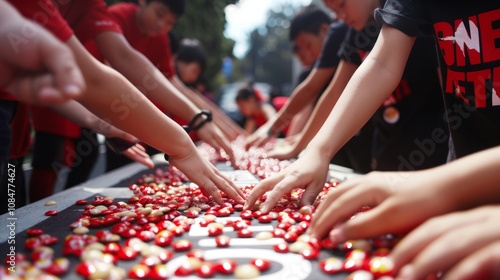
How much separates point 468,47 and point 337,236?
2.96 ft

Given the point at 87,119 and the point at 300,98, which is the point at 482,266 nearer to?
the point at 87,119

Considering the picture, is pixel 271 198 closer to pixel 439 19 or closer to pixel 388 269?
pixel 388 269

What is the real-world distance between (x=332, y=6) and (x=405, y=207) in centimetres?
185

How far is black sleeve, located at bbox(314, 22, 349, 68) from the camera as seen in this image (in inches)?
111

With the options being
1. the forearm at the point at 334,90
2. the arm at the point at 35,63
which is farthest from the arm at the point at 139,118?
the forearm at the point at 334,90

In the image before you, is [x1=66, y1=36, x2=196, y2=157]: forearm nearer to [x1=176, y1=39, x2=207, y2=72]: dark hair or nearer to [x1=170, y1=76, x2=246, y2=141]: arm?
[x1=170, y1=76, x2=246, y2=141]: arm

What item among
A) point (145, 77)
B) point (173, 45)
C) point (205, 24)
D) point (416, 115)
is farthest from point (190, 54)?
point (205, 24)

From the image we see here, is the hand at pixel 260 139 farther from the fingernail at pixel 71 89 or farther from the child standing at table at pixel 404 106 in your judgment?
the fingernail at pixel 71 89

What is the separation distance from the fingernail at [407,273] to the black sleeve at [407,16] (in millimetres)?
922

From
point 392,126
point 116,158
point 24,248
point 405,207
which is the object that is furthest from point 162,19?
point 405,207

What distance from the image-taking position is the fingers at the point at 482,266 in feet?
1.95

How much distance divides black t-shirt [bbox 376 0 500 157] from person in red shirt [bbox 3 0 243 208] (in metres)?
0.81

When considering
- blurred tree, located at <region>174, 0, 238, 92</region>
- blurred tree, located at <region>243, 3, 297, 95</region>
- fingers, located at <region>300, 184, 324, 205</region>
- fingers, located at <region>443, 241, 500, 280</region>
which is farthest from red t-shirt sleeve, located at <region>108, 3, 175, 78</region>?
blurred tree, located at <region>243, 3, 297, 95</region>

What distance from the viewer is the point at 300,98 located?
3131 millimetres
